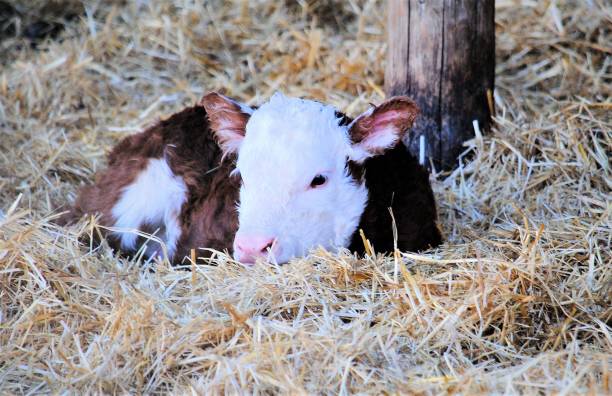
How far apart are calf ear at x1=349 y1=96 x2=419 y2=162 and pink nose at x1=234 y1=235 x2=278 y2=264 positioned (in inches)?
25.5

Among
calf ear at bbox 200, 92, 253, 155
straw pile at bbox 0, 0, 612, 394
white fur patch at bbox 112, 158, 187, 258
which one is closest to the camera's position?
straw pile at bbox 0, 0, 612, 394

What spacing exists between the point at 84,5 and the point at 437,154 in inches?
156

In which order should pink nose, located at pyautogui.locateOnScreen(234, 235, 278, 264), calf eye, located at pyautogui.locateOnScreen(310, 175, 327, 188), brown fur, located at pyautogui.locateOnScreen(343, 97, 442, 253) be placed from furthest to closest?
brown fur, located at pyautogui.locateOnScreen(343, 97, 442, 253), calf eye, located at pyautogui.locateOnScreen(310, 175, 327, 188), pink nose, located at pyautogui.locateOnScreen(234, 235, 278, 264)

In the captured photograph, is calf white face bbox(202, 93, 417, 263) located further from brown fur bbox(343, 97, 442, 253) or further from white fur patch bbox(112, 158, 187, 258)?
white fur patch bbox(112, 158, 187, 258)

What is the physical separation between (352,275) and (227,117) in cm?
110

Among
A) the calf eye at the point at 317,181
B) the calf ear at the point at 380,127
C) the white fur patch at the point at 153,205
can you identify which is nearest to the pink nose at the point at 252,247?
the calf eye at the point at 317,181

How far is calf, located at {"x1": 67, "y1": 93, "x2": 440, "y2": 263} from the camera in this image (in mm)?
4078

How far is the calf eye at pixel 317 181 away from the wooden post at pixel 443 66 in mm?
1505

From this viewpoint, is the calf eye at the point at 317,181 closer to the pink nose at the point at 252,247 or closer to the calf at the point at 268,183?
the calf at the point at 268,183

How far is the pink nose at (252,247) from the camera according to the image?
394cm

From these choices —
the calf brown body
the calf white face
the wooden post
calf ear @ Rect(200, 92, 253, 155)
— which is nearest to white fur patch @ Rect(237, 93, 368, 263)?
the calf white face

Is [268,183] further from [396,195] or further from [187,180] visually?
[187,180]

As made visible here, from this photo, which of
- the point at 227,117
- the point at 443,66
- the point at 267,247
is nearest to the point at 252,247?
the point at 267,247

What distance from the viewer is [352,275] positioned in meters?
3.91
